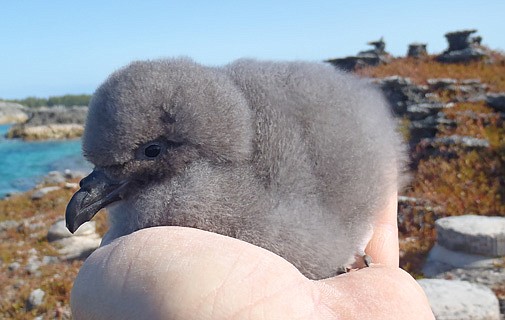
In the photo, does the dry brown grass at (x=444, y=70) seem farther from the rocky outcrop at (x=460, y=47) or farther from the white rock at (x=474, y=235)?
the white rock at (x=474, y=235)

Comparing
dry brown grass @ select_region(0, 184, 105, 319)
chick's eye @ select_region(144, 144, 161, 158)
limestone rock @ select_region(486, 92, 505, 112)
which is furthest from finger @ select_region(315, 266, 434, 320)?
limestone rock @ select_region(486, 92, 505, 112)

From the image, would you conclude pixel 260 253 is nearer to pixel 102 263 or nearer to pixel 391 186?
pixel 102 263

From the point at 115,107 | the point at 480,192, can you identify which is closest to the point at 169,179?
the point at 115,107

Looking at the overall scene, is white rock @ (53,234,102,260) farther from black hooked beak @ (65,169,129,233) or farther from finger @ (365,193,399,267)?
black hooked beak @ (65,169,129,233)

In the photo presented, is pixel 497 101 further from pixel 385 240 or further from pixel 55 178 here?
pixel 55 178

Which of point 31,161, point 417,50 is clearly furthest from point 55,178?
point 417,50

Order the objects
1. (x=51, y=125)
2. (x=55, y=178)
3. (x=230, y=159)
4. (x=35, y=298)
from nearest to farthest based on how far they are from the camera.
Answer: (x=230, y=159) < (x=35, y=298) < (x=55, y=178) < (x=51, y=125)
